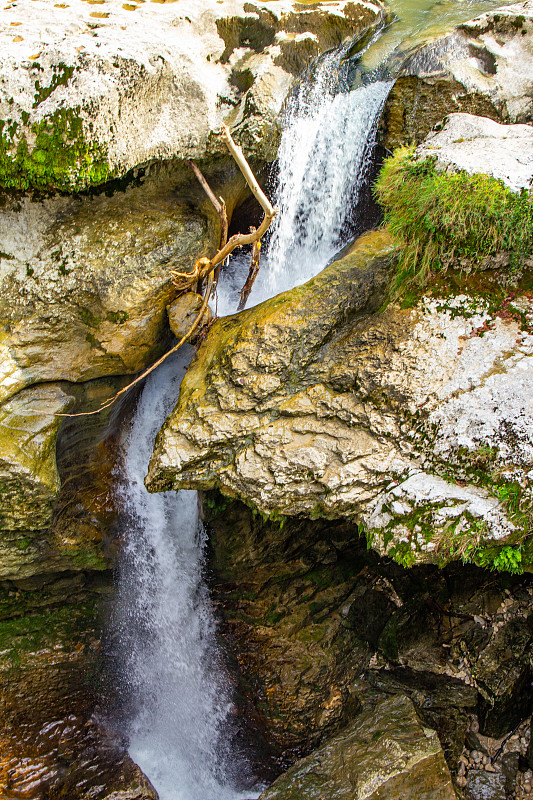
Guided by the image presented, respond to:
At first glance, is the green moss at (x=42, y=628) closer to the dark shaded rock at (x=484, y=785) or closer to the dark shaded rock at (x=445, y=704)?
the dark shaded rock at (x=445, y=704)

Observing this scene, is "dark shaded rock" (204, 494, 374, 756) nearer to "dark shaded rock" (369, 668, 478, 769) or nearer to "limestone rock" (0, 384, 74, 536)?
"dark shaded rock" (369, 668, 478, 769)

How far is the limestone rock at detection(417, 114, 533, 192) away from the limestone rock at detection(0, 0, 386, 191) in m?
1.71

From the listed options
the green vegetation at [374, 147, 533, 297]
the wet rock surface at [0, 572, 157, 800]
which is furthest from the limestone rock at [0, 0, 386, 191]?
the wet rock surface at [0, 572, 157, 800]

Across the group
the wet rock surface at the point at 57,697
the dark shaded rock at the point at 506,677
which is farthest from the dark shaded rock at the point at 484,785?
the wet rock surface at the point at 57,697

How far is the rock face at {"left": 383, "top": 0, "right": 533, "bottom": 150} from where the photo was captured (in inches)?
205

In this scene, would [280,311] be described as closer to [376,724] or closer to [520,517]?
[520,517]

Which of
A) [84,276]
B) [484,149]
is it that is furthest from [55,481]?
[484,149]

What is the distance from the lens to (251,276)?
5.65 metres

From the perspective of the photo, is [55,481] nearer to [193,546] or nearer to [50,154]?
[193,546]

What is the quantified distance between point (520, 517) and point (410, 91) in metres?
4.37

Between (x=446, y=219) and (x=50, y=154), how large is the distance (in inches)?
133

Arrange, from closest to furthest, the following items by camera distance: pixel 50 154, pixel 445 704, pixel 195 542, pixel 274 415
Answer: pixel 274 415, pixel 50 154, pixel 445 704, pixel 195 542

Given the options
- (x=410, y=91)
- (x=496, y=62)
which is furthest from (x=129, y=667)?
(x=496, y=62)

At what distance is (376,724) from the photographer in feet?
14.8
